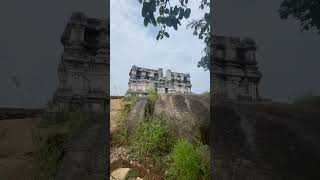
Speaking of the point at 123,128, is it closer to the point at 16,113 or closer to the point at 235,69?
the point at 16,113

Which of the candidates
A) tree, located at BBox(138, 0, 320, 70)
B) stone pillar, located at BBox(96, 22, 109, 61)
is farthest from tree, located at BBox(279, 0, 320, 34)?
stone pillar, located at BBox(96, 22, 109, 61)

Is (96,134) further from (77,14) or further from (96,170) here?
(77,14)

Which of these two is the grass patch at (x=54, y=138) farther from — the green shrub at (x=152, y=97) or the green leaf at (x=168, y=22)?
the green shrub at (x=152, y=97)

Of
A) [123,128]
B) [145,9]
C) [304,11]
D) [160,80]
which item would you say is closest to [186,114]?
[123,128]

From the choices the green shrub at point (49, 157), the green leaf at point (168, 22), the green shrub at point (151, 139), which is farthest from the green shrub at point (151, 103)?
the green shrub at point (49, 157)

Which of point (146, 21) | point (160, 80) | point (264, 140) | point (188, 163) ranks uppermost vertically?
point (146, 21)

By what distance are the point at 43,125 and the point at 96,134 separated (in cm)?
48

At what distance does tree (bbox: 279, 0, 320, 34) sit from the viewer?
11.2ft

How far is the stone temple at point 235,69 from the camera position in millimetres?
3436

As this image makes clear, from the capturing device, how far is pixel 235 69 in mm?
3549

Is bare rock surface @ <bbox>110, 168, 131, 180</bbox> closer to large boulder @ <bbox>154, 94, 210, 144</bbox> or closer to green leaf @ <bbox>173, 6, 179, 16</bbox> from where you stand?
large boulder @ <bbox>154, 94, 210, 144</bbox>

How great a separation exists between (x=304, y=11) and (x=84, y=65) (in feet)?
6.92

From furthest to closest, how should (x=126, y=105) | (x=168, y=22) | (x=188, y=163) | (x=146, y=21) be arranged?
(x=126, y=105) < (x=168, y=22) < (x=146, y=21) < (x=188, y=163)

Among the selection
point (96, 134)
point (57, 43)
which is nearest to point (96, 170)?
point (96, 134)
